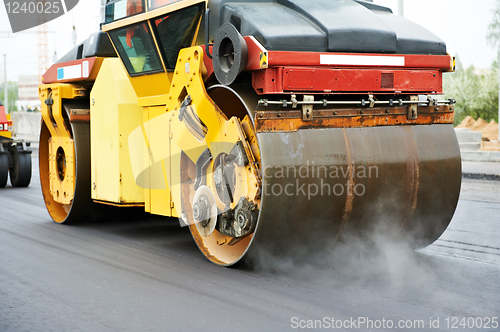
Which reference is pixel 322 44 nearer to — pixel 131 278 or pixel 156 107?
pixel 156 107

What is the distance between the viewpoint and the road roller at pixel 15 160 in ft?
40.9

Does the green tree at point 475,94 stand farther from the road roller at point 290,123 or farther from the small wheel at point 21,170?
the road roller at point 290,123

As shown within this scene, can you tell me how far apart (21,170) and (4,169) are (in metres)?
0.34

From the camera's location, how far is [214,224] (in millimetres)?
5230

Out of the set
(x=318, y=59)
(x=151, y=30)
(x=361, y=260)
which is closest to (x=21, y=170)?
(x=151, y=30)

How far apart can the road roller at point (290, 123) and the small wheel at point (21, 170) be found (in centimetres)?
721

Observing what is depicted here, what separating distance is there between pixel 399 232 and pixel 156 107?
Result: 2706mm

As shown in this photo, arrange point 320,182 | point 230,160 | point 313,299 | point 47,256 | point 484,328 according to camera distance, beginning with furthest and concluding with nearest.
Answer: point 47,256, point 230,160, point 320,182, point 313,299, point 484,328

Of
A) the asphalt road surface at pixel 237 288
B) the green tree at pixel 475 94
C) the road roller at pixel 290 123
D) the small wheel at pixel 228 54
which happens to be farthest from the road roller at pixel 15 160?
the green tree at pixel 475 94

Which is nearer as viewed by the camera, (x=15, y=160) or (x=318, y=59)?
(x=318, y=59)

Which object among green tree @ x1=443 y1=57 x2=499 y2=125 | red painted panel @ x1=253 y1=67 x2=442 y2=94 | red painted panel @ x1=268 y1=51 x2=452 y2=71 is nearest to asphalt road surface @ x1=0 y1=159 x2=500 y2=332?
red painted panel @ x1=253 y1=67 x2=442 y2=94

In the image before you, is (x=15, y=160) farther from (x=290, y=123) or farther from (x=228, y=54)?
(x=290, y=123)

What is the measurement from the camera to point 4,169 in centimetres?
1245

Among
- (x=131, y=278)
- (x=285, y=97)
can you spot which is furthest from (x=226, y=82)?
(x=131, y=278)
